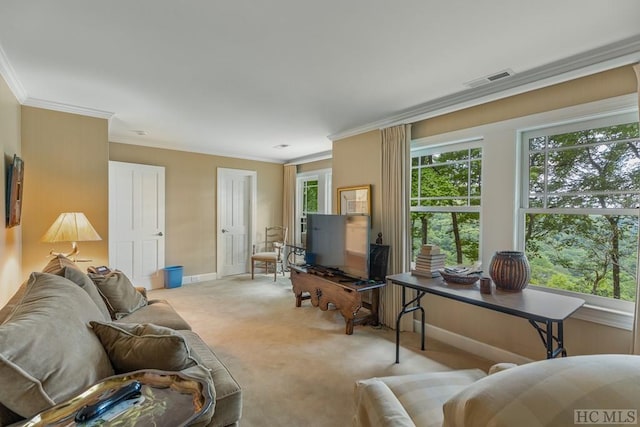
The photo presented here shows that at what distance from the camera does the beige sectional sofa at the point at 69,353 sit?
93 centimetres

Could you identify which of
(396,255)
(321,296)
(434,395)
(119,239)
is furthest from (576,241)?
(119,239)

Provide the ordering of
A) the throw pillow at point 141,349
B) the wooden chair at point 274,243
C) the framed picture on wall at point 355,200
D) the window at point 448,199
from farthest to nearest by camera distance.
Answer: the wooden chair at point 274,243, the framed picture on wall at point 355,200, the window at point 448,199, the throw pillow at point 141,349

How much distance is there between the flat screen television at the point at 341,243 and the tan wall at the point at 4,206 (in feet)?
9.58

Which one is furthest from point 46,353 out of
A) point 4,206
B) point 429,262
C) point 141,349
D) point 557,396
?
point 429,262

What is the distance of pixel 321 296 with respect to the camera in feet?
12.1

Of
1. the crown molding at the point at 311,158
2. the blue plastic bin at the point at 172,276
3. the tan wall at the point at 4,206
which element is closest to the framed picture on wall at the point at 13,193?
the tan wall at the point at 4,206

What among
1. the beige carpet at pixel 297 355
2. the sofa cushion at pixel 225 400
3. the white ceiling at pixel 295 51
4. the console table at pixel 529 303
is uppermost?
the white ceiling at pixel 295 51

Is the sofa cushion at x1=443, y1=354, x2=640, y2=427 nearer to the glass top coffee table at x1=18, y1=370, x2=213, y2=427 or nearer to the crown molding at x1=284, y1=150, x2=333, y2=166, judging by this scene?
the glass top coffee table at x1=18, y1=370, x2=213, y2=427

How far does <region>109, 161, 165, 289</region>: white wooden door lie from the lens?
456 centimetres

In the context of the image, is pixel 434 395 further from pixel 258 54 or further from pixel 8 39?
pixel 8 39

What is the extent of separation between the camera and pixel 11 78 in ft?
8.09

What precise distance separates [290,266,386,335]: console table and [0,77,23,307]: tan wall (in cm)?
277

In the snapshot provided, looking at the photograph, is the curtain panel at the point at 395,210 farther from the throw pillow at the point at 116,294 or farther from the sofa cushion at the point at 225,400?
the throw pillow at the point at 116,294

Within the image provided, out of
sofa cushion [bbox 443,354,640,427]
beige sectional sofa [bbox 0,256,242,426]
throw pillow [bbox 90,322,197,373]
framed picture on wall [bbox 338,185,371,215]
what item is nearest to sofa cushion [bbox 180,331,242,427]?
beige sectional sofa [bbox 0,256,242,426]
